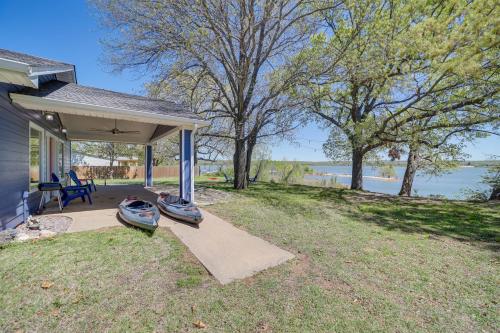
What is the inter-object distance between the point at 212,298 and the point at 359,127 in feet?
33.0

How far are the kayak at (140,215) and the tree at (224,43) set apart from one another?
5.53 m

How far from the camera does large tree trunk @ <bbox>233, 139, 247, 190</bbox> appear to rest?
10695 millimetres

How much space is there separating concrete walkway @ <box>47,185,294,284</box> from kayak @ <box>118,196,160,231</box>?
277mm

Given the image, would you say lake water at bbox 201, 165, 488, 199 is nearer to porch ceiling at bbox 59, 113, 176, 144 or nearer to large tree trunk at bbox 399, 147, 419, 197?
large tree trunk at bbox 399, 147, 419, 197

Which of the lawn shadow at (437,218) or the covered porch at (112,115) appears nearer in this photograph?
the covered porch at (112,115)

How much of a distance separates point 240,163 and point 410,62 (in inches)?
334

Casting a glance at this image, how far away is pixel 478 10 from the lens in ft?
24.1

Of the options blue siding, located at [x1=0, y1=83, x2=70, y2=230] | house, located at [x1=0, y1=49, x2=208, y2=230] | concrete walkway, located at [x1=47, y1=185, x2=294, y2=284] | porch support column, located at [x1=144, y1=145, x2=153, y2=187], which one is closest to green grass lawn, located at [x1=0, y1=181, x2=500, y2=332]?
concrete walkway, located at [x1=47, y1=185, x2=294, y2=284]

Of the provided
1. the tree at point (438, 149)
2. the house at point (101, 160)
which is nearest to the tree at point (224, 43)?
the tree at point (438, 149)

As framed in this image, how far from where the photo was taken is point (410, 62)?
976 cm

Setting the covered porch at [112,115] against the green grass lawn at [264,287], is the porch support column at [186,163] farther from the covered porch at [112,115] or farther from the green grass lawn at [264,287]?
the green grass lawn at [264,287]

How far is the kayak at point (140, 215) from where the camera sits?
4.54 meters

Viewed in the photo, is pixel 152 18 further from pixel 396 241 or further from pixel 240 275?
pixel 396 241

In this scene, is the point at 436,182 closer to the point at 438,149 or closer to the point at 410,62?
the point at 438,149
